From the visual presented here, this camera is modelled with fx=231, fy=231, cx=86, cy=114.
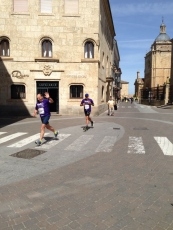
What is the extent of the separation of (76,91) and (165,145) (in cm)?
1214

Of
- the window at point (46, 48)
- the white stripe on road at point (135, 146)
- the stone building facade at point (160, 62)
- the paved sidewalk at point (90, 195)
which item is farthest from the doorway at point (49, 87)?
the stone building facade at point (160, 62)

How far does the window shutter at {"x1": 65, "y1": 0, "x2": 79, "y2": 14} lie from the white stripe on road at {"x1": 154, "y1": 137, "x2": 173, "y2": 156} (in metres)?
13.9

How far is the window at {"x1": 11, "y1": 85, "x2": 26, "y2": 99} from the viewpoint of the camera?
64.1 feet

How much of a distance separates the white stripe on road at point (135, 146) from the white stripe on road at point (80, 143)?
66.0 inches

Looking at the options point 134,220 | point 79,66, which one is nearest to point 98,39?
point 79,66

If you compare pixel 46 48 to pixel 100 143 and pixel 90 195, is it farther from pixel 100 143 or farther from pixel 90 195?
pixel 90 195

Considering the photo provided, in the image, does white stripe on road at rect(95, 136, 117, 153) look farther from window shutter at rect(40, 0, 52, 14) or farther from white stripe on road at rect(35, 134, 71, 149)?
window shutter at rect(40, 0, 52, 14)

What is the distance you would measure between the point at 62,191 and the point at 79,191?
0.34 m

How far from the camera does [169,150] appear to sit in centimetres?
781

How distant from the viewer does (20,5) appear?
18938 millimetres

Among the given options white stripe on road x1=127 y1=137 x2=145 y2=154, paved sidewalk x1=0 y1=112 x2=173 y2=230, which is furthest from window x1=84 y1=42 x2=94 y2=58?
paved sidewalk x1=0 y1=112 x2=173 y2=230

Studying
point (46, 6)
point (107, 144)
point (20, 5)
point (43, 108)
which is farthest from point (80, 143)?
point (20, 5)

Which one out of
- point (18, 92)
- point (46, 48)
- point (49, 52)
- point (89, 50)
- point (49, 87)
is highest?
point (46, 48)

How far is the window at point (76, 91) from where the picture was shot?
19.7 metres
